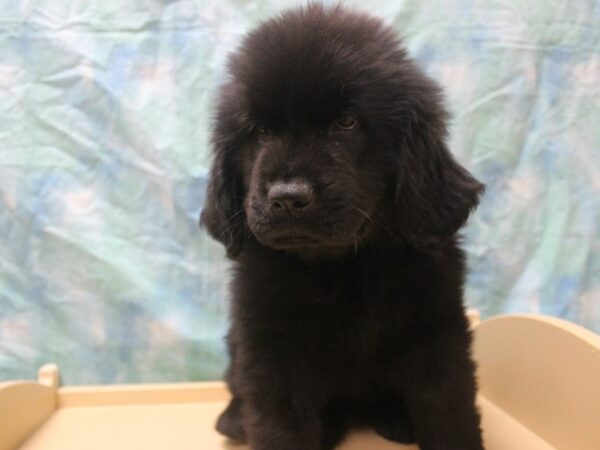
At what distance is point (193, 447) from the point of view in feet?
5.28

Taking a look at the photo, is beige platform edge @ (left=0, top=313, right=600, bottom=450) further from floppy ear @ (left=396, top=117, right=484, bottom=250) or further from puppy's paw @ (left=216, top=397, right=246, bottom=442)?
floppy ear @ (left=396, top=117, right=484, bottom=250)

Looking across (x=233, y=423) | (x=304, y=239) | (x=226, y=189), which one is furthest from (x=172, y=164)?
(x=304, y=239)

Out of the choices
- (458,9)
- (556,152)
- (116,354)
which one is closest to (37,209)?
(116,354)

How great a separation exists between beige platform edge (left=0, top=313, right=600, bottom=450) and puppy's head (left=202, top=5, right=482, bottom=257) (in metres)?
0.50

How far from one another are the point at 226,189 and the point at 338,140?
323 mm

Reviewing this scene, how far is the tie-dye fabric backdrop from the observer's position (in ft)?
6.69

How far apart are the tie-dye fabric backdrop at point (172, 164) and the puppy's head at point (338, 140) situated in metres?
0.74

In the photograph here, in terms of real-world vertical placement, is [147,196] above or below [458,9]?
below

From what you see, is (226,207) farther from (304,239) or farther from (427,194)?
(427,194)

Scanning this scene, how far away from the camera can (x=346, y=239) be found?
1.22 metres

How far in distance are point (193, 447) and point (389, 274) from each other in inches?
27.3

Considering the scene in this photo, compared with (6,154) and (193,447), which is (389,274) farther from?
(6,154)

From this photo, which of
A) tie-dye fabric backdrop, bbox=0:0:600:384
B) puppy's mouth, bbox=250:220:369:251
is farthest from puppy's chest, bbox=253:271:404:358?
tie-dye fabric backdrop, bbox=0:0:600:384

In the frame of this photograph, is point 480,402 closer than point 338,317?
No
